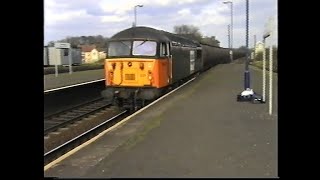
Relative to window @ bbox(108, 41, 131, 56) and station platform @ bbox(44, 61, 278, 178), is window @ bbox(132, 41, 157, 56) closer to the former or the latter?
window @ bbox(108, 41, 131, 56)

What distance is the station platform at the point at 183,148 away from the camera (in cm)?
699

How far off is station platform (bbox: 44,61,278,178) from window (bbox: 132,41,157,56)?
14.6 feet

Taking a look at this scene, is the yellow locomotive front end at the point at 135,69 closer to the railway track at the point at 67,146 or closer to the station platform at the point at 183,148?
the railway track at the point at 67,146

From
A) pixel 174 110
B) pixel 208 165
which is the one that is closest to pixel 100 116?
pixel 174 110

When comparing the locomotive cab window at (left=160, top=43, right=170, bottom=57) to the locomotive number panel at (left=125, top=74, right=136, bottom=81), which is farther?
the locomotive cab window at (left=160, top=43, right=170, bottom=57)

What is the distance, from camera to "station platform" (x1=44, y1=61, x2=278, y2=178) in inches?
275

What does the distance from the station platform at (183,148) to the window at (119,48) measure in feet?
15.5

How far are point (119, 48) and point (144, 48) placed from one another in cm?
98

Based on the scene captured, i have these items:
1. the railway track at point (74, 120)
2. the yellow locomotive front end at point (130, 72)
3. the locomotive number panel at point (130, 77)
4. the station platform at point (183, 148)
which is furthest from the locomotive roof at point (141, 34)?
the station platform at point (183, 148)

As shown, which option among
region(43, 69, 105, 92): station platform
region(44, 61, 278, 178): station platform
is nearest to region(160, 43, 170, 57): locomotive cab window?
region(44, 61, 278, 178): station platform

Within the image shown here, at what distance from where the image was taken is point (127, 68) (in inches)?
704
